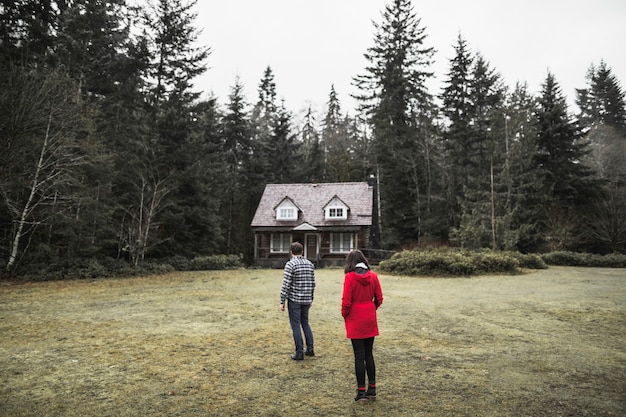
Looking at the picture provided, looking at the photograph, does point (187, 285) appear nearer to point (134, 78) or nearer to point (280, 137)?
point (134, 78)

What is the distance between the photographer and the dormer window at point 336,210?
2997 cm

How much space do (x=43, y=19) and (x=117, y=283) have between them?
16.3 m

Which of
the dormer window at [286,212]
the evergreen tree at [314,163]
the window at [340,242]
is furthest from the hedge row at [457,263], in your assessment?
the evergreen tree at [314,163]

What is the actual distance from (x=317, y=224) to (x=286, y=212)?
2.84 metres

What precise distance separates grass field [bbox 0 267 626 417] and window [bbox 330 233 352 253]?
18.4m

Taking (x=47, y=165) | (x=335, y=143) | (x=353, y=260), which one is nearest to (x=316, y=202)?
(x=335, y=143)

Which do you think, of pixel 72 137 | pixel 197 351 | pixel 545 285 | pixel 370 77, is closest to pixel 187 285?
pixel 72 137

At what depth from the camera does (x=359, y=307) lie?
4512 mm

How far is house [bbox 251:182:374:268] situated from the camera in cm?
2933

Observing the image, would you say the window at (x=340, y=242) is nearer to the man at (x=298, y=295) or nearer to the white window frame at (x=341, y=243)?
the white window frame at (x=341, y=243)

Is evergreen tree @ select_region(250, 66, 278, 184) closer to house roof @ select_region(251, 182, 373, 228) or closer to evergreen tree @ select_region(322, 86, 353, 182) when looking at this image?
house roof @ select_region(251, 182, 373, 228)

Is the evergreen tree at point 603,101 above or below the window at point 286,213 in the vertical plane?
Answer: above

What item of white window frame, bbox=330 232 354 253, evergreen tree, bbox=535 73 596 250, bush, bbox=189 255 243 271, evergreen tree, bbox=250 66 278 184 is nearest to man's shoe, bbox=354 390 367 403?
bush, bbox=189 255 243 271

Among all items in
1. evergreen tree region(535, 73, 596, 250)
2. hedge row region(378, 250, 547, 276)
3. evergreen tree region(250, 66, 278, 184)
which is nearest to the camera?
hedge row region(378, 250, 547, 276)
